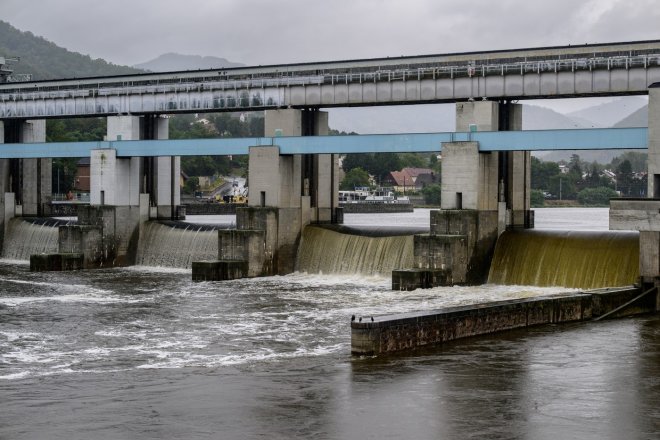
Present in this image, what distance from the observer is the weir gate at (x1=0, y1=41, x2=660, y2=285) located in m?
52.2

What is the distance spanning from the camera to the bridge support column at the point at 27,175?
80.6m

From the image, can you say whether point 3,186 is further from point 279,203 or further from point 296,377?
point 296,377

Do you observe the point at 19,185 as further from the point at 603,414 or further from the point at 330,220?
the point at 603,414

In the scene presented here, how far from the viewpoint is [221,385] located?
27.9 metres

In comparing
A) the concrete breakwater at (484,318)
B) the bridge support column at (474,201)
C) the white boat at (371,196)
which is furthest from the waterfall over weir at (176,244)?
the white boat at (371,196)

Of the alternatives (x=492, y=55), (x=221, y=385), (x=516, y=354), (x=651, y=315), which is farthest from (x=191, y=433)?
(x=492, y=55)

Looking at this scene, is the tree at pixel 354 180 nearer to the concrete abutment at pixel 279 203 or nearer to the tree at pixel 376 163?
the tree at pixel 376 163

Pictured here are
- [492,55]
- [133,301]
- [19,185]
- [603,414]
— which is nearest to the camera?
[603,414]

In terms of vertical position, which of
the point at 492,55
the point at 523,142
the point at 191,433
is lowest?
the point at 191,433

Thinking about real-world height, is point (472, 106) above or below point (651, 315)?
above

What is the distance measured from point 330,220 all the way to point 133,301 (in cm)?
1990

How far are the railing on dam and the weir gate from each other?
9 cm

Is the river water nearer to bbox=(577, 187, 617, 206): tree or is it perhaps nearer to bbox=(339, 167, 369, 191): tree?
bbox=(577, 187, 617, 206): tree

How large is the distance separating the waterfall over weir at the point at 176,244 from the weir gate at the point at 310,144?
1.28 m
